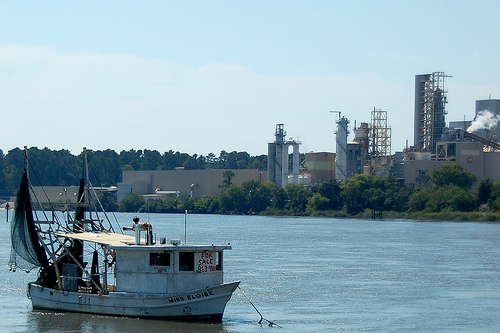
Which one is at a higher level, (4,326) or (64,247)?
(64,247)

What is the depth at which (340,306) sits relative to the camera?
52688mm

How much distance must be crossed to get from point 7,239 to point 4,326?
66.2 meters

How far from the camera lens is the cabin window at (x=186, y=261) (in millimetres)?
44844

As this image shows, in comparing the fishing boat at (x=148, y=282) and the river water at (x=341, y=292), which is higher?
the fishing boat at (x=148, y=282)

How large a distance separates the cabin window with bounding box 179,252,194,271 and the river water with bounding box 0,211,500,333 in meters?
2.20

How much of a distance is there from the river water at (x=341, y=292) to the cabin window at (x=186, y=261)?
220cm

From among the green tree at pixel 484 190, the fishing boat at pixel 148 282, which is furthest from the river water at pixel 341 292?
the green tree at pixel 484 190

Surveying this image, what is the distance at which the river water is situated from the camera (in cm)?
4581

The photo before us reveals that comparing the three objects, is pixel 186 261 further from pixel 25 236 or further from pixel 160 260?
pixel 25 236

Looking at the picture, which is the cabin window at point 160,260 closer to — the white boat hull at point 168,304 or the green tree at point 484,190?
the white boat hull at point 168,304

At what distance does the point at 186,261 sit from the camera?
44.9 metres

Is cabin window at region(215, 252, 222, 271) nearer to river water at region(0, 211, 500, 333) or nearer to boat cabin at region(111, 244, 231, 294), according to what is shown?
boat cabin at region(111, 244, 231, 294)

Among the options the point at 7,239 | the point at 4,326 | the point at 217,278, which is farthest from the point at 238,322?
the point at 7,239

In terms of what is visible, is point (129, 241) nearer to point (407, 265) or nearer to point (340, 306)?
point (340, 306)
